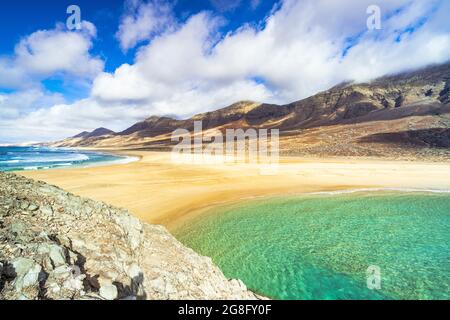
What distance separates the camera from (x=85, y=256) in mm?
5684

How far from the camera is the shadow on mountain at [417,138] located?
172 feet

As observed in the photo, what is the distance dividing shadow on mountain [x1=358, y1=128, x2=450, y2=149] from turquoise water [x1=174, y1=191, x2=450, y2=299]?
43558 millimetres

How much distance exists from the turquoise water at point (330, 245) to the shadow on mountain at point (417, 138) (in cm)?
4356

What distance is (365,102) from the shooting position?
147m

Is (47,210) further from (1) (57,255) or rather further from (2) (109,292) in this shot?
(2) (109,292)

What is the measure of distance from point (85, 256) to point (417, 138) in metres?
70.5

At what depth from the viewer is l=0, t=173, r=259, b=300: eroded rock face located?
4.38 m

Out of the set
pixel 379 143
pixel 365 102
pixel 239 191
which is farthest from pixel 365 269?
pixel 365 102

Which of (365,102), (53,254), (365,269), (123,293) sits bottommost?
(365,269)

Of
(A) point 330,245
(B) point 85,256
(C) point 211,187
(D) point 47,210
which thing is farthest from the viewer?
(C) point 211,187

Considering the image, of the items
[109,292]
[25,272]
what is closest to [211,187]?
[109,292]

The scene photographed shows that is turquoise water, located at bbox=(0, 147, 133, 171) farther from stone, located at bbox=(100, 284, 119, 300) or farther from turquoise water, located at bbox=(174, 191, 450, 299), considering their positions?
stone, located at bbox=(100, 284, 119, 300)
